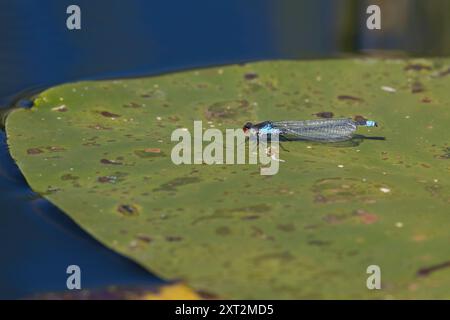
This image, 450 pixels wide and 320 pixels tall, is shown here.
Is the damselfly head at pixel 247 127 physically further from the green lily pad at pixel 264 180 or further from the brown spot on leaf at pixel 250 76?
the brown spot on leaf at pixel 250 76

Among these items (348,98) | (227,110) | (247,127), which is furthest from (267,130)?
(348,98)

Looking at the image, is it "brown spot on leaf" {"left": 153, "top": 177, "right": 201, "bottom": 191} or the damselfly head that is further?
the damselfly head

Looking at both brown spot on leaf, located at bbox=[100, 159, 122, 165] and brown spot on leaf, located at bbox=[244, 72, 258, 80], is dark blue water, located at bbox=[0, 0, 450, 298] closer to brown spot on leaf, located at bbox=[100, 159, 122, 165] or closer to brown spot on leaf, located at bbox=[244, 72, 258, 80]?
brown spot on leaf, located at bbox=[244, 72, 258, 80]

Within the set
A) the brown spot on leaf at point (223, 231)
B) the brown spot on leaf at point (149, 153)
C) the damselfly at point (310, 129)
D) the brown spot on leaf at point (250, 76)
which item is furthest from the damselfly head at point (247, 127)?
the brown spot on leaf at point (223, 231)

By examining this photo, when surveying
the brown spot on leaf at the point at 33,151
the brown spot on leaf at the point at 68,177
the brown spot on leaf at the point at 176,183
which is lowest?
the brown spot on leaf at the point at 176,183

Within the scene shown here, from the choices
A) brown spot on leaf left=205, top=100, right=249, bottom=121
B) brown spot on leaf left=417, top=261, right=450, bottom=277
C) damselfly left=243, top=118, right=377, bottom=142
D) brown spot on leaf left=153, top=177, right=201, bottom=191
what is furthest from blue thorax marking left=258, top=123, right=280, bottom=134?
brown spot on leaf left=417, top=261, right=450, bottom=277

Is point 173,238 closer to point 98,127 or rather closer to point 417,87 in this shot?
point 98,127

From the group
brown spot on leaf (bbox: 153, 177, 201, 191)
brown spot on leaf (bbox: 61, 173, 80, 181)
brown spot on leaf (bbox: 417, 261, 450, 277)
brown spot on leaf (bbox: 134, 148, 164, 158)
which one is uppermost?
brown spot on leaf (bbox: 134, 148, 164, 158)
